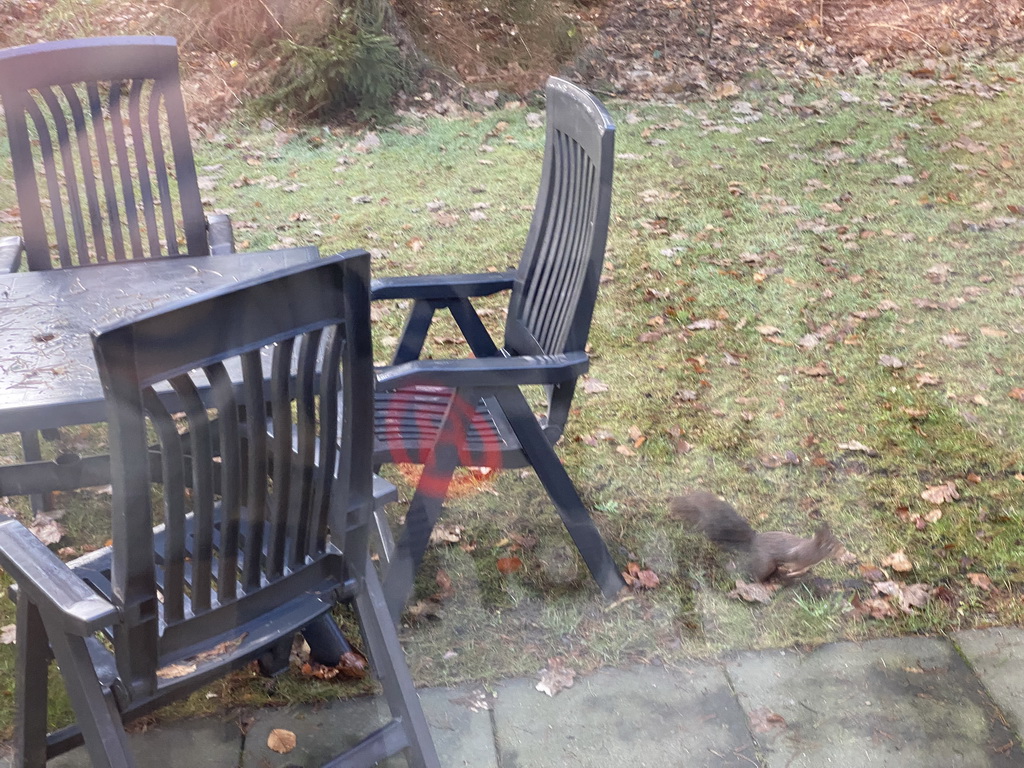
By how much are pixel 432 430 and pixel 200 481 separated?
132 centimetres

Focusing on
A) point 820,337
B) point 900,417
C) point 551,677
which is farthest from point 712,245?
point 551,677

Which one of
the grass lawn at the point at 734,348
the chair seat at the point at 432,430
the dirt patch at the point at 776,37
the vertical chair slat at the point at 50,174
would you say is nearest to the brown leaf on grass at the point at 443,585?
the grass lawn at the point at 734,348

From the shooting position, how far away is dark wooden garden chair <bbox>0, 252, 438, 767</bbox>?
1558mm

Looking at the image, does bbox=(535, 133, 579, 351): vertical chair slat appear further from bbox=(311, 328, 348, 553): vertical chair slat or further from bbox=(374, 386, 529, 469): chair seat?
bbox=(311, 328, 348, 553): vertical chair slat

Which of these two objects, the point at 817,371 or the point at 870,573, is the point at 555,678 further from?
the point at 817,371

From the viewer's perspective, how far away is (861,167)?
287 inches

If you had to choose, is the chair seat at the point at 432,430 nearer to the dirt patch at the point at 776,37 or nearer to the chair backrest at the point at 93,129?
the chair backrest at the point at 93,129

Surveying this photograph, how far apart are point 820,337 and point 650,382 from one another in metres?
1.05

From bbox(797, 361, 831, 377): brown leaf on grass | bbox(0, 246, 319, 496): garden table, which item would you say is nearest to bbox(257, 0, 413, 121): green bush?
bbox(797, 361, 831, 377): brown leaf on grass

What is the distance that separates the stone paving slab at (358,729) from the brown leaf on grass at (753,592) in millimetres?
1005

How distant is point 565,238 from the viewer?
3.00m

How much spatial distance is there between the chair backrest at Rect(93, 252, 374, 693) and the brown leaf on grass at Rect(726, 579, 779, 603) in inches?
61.8

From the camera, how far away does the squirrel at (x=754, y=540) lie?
3.28 m

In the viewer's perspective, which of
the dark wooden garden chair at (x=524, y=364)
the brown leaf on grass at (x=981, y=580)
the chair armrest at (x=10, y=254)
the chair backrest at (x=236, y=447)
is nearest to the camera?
the chair backrest at (x=236, y=447)
